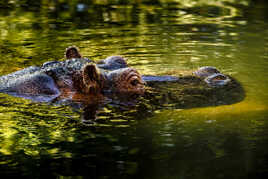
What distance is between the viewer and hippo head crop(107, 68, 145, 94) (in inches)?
212

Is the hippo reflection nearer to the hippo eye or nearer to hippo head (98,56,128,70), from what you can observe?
the hippo eye

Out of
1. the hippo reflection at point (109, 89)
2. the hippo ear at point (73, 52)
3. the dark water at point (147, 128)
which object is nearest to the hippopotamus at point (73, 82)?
the hippo reflection at point (109, 89)

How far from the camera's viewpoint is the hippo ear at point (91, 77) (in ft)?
16.8

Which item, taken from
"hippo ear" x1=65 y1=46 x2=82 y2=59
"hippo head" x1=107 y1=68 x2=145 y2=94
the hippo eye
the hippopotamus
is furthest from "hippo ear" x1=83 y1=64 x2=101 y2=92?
"hippo ear" x1=65 y1=46 x2=82 y2=59

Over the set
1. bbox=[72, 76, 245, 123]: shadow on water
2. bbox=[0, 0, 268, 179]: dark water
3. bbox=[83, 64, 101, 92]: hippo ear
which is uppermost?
bbox=[83, 64, 101, 92]: hippo ear

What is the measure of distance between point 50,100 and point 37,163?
150 centimetres

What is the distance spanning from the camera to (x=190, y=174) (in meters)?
3.82

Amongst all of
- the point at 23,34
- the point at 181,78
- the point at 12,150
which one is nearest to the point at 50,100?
the point at 12,150

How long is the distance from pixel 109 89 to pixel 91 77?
1.12 feet

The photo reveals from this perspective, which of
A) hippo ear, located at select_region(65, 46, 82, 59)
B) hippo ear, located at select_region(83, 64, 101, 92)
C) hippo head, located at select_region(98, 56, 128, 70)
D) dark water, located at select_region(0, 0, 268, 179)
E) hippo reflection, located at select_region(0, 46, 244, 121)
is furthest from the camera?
hippo ear, located at select_region(65, 46, 82, 59)

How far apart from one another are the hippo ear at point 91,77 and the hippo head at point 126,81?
184 millimetres

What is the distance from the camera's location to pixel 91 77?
5.25m

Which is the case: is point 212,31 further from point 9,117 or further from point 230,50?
point 9,117

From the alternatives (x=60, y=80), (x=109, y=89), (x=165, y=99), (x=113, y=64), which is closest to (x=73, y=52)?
(x=113, y=64)
